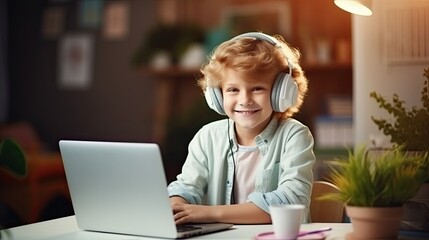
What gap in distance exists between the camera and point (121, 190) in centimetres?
149

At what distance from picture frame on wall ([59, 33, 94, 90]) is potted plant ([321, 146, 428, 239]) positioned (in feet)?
14.9

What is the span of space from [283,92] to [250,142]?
0.59 feet

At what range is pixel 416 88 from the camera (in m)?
2.47

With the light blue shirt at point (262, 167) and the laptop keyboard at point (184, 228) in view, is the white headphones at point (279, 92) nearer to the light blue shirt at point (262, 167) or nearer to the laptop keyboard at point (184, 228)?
the light blue shirt at point (262, 167)

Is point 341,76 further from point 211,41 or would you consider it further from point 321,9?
point 211,41

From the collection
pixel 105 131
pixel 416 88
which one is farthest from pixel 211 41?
pixel 416 88

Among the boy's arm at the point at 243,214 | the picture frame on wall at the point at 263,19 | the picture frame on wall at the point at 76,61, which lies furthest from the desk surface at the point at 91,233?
the picture frame on wall at the point at 76,61

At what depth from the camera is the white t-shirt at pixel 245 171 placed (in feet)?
5.96

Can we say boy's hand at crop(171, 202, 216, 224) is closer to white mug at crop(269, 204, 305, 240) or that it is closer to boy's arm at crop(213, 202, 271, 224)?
boy's arm at crop(213, 202, 271, 224)

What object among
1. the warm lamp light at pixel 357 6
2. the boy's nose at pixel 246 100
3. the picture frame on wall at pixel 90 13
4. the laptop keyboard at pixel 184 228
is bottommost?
the laptop keyboard at pixel 184 228

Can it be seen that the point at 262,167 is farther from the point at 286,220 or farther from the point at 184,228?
the point at 286,220

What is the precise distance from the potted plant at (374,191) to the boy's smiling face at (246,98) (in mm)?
372

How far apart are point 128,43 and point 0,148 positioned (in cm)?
420

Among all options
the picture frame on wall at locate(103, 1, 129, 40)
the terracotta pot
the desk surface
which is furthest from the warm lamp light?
the picture frame on wall at locate(103, 1, 129, 40)
